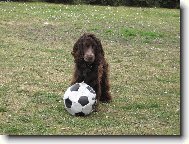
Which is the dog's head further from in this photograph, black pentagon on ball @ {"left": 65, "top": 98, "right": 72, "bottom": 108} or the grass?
the grass

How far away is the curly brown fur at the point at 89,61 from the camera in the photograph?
23.1ft

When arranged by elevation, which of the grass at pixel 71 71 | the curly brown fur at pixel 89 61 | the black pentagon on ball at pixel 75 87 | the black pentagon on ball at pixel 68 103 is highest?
the curly brown fur at pixel 89 61

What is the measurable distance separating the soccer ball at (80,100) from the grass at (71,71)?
129mm

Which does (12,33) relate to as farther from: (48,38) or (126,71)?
(126,71)

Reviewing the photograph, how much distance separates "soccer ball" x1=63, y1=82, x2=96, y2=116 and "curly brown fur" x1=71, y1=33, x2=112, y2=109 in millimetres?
229

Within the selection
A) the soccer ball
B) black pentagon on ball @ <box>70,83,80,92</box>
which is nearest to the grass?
the soccer ball

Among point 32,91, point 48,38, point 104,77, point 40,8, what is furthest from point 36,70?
point 40,8

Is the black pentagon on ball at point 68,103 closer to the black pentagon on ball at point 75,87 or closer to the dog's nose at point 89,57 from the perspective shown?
the black pentagon on ball at point 75,87

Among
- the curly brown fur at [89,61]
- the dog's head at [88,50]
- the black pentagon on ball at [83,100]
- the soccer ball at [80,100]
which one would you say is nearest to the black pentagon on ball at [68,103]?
the soccer ball at [80,100]

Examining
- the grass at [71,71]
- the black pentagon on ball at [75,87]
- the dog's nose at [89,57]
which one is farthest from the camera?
the black pentagon on ball at [75,87]

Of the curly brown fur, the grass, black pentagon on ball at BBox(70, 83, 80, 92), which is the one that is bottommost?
the grass

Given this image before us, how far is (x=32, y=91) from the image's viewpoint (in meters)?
8.38

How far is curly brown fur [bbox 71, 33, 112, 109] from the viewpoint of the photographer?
704cm

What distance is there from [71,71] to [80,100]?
3.30 metres
